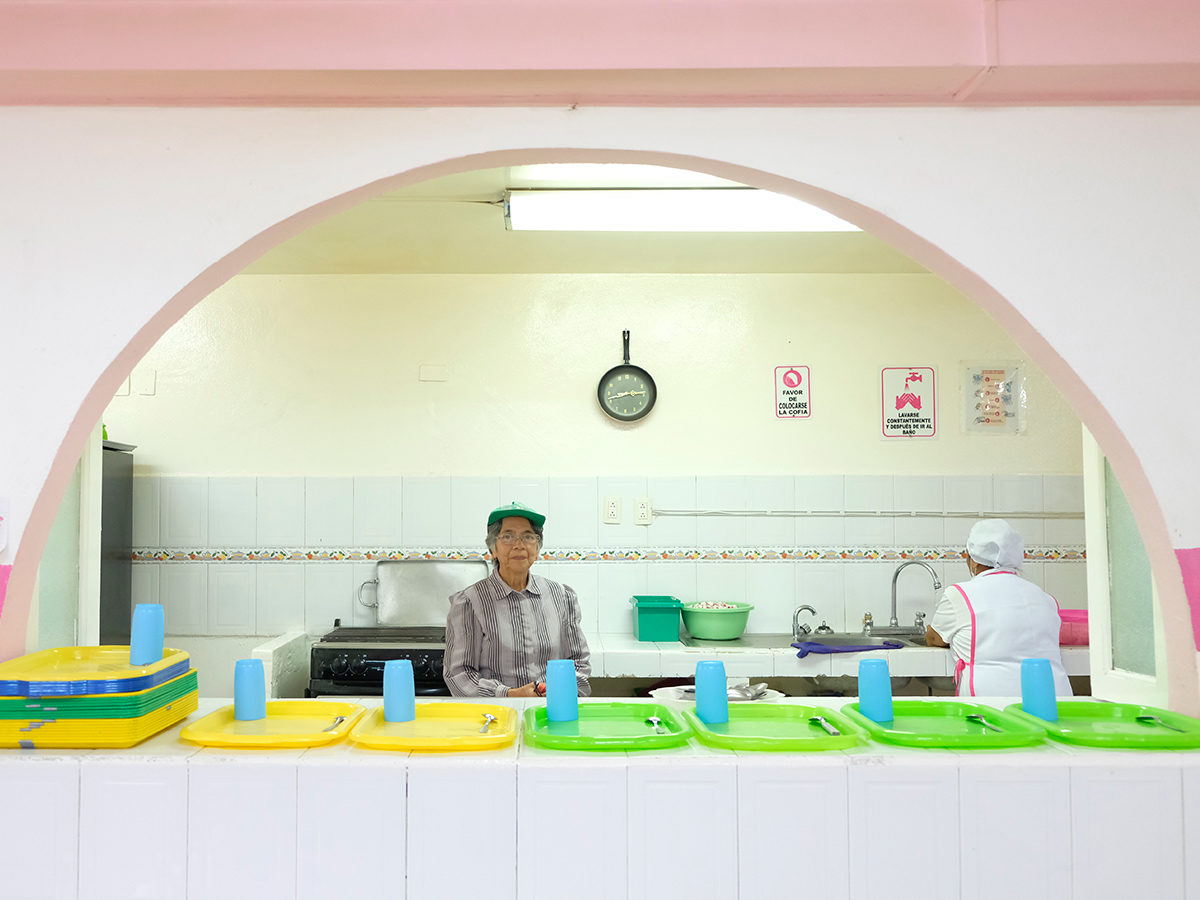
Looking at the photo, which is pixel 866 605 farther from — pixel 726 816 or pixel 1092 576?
pixel 726 816

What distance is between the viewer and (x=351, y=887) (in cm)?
189

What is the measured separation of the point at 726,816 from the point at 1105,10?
1.89 meters

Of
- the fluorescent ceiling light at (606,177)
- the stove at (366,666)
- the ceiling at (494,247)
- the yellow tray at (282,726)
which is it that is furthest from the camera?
the stove at (366,666)

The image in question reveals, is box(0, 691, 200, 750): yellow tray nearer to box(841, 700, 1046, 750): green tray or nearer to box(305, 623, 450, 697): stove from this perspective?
box(841, 700, 1046, 750): green tray

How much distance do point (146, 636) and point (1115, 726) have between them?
7.34 ft

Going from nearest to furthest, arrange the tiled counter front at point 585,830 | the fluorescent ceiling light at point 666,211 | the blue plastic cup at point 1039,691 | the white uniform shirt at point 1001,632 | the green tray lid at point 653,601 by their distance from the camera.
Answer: the tiled counter front at point 585,830 < the blue plastic cup at point 1039,691 < the white uniform shirt at point 1001,632 < the fluorescent ceiling light at point 666,211 < the green tray lid at point 653,601

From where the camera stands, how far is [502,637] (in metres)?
3.40

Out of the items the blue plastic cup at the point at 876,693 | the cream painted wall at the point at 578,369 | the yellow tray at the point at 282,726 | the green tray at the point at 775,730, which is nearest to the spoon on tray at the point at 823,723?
the green tray at the point at 775,730

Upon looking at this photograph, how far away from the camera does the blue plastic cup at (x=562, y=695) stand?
2182 mm

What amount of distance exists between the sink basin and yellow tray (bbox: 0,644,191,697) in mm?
2769

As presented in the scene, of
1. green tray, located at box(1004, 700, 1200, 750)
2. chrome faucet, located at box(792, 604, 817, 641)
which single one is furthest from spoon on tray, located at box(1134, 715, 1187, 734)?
chrome faucet, located at box(792, 604, 817, 641)

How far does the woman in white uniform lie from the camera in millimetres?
3344

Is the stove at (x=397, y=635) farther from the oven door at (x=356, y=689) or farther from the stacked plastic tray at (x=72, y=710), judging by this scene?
the stacked plastic tray at (x=72, y=710)

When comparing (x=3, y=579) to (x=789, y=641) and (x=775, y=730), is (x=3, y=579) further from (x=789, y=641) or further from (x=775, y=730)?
(x=789, y=641)
